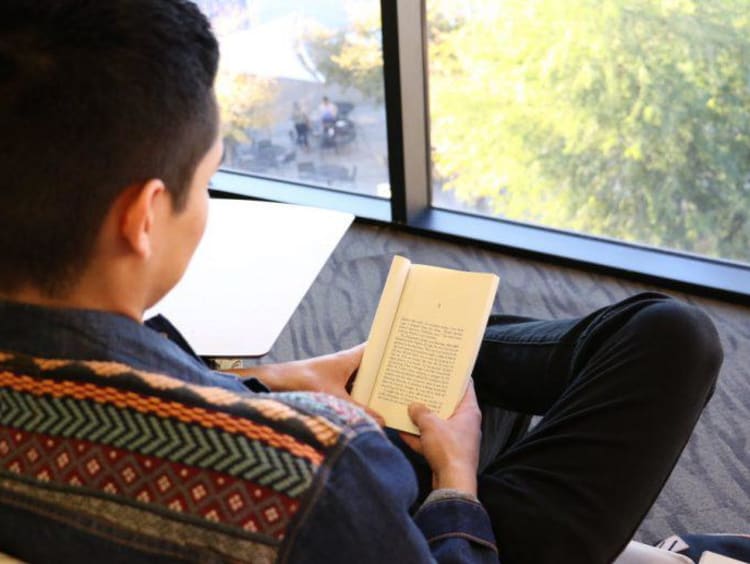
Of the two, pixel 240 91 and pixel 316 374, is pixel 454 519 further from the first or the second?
pixel 240 91

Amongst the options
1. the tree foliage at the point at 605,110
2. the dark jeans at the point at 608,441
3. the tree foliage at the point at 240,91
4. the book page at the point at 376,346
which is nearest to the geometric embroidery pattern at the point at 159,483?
the dark jeans at the point at 608,441

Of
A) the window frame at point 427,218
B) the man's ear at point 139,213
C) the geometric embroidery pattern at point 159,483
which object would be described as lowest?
the window frame at point 427,218

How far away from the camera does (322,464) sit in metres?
0.71

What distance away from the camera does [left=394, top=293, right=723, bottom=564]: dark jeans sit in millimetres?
1070

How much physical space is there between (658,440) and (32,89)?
2.68ft

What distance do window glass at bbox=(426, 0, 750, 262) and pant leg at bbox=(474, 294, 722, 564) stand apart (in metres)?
1.23

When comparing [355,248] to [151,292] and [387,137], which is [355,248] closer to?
[387,137]

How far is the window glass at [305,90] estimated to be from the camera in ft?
8.82

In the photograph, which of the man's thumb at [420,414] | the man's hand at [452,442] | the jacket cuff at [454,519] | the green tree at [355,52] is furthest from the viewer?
the green tree at [355,52]

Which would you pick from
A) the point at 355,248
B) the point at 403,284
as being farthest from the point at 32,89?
the point at 355,248

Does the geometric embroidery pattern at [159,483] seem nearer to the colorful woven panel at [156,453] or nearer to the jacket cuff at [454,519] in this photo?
the colorful woven panel at [156,453]

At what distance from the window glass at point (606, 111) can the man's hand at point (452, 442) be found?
4.56 ft

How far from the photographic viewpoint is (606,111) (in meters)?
2.43

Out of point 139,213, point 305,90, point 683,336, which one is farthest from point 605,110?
point 139,213
